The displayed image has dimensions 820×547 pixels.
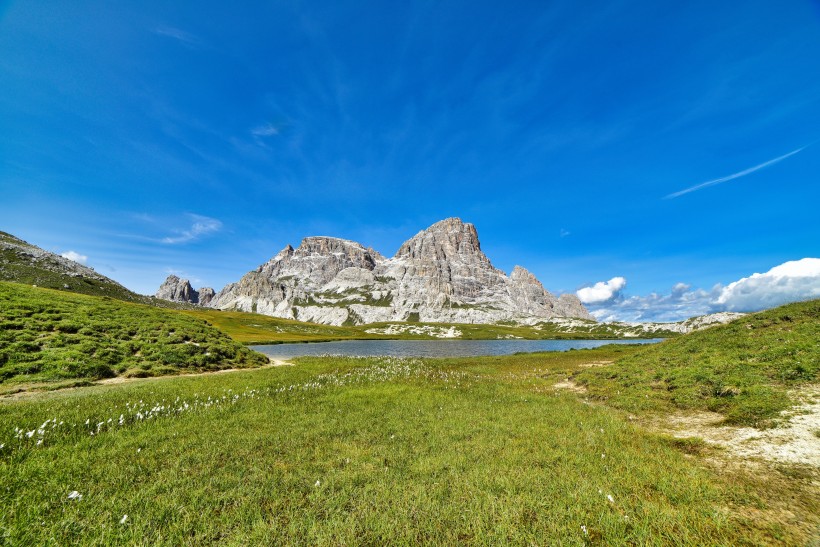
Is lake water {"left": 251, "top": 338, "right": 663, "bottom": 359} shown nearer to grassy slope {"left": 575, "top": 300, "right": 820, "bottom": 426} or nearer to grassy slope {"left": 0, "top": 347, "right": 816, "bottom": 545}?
grassy slope {"left": 575, "top": 300, "right": 820, "bottom": 426}

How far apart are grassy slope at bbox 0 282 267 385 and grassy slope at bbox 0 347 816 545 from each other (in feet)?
46.4

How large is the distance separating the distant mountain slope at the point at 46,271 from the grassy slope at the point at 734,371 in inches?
6943

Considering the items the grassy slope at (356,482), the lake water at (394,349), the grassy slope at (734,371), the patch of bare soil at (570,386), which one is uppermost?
the grassy slope at (734,371)

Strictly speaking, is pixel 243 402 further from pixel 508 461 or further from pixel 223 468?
pixel 508 461

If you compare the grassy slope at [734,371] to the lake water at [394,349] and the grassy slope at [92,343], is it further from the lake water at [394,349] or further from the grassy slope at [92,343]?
the lake water at [394,349]

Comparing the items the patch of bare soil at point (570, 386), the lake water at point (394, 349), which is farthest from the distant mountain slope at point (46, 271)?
the patch of bare soil at point (570, 386)

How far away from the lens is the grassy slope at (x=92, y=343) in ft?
76.9

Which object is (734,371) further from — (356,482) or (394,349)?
(394,349)

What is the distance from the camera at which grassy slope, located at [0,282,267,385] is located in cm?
2345

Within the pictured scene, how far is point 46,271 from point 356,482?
671ft

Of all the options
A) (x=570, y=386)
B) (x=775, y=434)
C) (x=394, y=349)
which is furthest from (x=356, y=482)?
(x=394, y=349)

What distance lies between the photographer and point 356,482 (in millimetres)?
7941

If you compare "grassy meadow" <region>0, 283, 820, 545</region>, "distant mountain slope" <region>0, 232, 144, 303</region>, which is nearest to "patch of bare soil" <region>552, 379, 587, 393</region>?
"grassy meadow" <region>0, 283, 820, 545</region>

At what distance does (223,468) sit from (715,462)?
1394 centimetres
